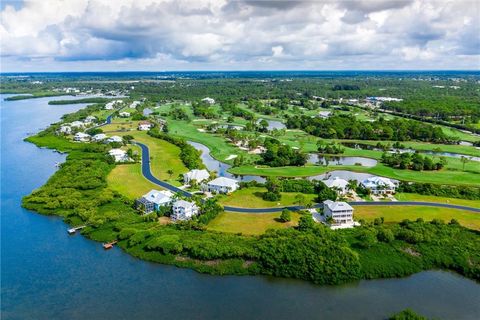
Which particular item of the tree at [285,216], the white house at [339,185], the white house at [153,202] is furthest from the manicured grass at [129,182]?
the white house at [339,185]

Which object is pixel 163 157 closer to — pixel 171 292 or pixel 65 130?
pixel 65 130

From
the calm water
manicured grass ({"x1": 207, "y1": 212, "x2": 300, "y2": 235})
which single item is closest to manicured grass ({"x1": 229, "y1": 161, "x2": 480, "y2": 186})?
manicured grass ({"x1": 207, "y1": 212, "x2": 300, "y2": 235})

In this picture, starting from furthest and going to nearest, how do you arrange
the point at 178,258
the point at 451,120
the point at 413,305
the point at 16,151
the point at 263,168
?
1. the point at 451,120
2. the point at 16,151
3. the point at 263,168
4. the point at 178,258
5. the point at 413,305

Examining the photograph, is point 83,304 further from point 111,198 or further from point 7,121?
point 7,121

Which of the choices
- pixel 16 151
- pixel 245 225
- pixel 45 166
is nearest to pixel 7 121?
pixel 16 151

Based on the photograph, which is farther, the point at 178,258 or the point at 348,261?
the point at 178,258

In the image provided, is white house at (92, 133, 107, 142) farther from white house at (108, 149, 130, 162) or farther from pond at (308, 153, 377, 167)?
pond at (308, 153, 377, 167)
